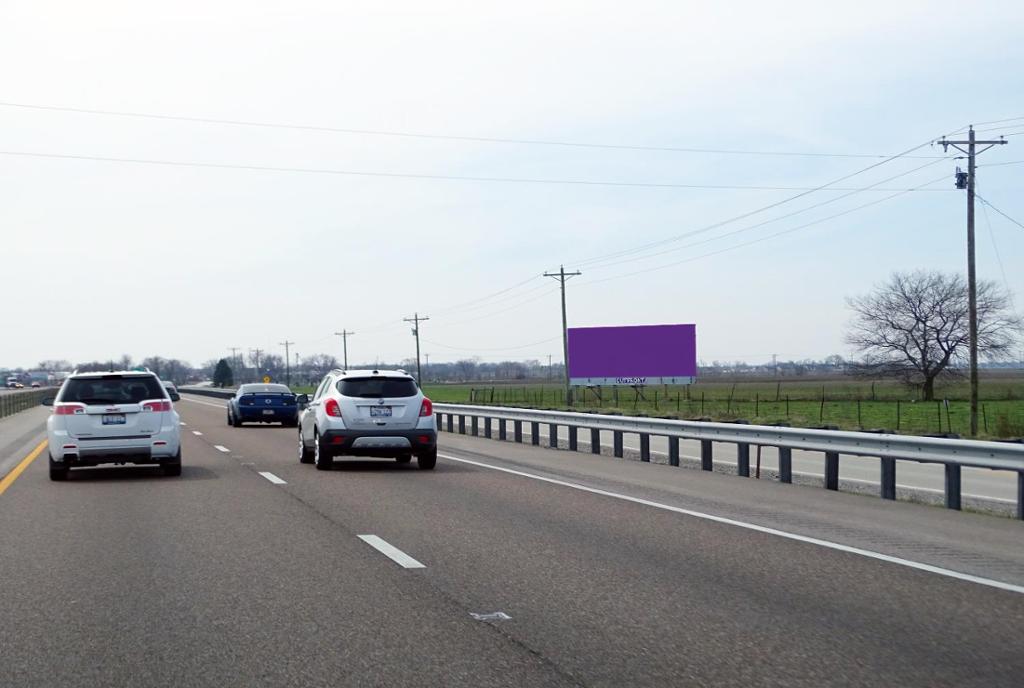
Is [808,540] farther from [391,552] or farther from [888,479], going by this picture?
[888,479]

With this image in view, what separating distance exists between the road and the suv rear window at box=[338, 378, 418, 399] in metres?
4.07

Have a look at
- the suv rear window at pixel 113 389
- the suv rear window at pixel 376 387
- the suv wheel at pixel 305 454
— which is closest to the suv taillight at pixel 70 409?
the suv rear window at pixel 113 389

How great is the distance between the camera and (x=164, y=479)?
18047 millimetres

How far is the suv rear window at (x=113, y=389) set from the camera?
1802 centimetres

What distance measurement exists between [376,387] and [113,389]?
4.03 meters

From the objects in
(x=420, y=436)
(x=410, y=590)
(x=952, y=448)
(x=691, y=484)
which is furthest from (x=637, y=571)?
(x=420, y=436)

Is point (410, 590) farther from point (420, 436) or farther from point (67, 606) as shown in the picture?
point (420, 436)

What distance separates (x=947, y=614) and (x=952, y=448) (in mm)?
6416

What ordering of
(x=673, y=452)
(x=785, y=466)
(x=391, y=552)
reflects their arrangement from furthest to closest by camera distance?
(x=673, y=452) < (x=785, y=466) < (x=391, y=552)

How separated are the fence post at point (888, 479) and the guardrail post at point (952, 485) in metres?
0.98

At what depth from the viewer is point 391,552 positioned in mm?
10242

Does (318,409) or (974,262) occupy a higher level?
(974,262)

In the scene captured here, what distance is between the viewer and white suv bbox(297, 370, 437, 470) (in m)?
19.2

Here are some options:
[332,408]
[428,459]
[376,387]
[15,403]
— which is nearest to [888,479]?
[428,459]
